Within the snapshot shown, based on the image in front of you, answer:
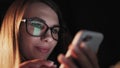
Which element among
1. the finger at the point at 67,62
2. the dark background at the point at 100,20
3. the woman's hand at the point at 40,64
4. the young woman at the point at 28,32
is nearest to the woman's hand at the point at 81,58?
the finger at the point at 67,62

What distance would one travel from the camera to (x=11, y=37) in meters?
1.22

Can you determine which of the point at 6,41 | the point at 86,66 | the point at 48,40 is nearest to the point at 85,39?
the point at 86,66

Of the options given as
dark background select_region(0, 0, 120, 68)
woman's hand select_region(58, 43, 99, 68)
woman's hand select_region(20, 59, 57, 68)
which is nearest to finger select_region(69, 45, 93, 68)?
woman's hand select_region(58, 43, 99, 68)

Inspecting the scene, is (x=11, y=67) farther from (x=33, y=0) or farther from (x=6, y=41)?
(x=33, y=0)

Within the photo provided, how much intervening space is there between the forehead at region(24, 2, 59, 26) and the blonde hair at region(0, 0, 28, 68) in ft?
0.09

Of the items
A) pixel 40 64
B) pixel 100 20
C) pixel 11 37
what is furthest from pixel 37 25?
pixel 100 20

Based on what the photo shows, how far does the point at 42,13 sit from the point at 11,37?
0.52 feet

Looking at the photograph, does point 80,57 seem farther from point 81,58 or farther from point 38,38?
point 38,38

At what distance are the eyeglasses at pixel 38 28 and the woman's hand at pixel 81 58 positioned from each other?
21.0 inches

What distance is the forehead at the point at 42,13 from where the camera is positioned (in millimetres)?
1222

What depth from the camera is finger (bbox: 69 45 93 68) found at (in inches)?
25.1

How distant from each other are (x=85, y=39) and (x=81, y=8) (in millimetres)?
1315

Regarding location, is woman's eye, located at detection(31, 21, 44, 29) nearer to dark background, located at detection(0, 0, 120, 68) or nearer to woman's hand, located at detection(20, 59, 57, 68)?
woman's hand, located at detection(20, 59, 57, 68)

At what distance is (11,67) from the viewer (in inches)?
45.8
